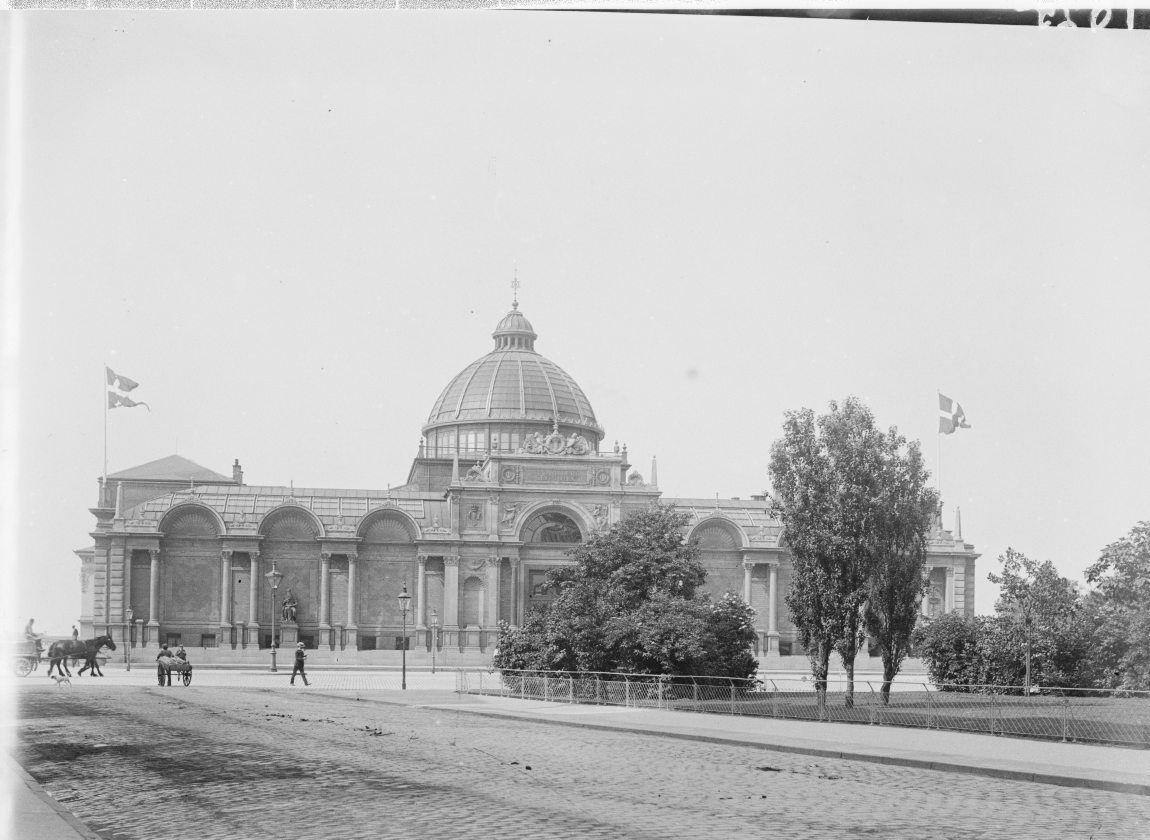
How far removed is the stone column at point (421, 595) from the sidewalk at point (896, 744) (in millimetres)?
55016

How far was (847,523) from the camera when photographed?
3719 cm

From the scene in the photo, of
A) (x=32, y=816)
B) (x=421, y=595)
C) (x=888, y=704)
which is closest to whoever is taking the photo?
(x=32, y=816)

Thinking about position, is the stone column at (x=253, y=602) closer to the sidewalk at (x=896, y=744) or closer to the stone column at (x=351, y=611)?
the stone column at (x=351, y=611)

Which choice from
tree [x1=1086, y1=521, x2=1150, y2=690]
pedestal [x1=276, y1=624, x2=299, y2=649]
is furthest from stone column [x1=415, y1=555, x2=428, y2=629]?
tree [x1=1086, y1=521, x2=1150, y2=690]

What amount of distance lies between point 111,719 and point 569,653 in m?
18.2

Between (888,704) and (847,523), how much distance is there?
4.99 meters

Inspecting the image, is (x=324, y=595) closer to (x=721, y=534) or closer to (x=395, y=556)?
(x=395, y=556)

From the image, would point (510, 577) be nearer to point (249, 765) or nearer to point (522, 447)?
point (522, 447)

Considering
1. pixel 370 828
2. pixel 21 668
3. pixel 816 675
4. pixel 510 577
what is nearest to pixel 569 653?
pixel 816 675

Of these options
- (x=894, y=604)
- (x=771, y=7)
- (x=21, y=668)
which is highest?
(x=771, y=7)

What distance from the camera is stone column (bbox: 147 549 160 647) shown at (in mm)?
88062

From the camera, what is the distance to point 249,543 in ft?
297

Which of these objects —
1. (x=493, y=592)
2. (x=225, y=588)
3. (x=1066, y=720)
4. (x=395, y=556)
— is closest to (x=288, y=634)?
(x=225, y=588)

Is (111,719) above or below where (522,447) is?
below
